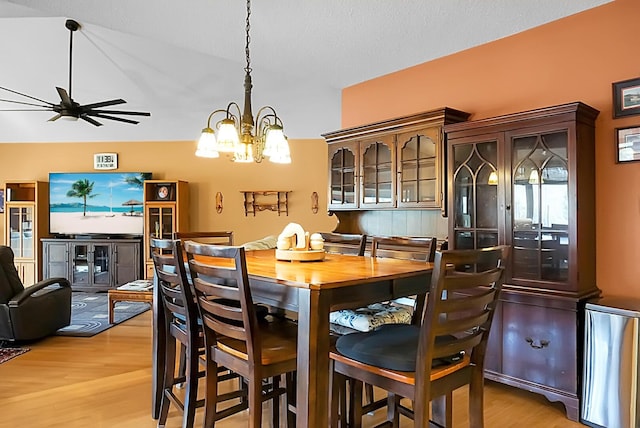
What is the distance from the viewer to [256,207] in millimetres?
6926

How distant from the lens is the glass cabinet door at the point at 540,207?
Answer: 2701mm

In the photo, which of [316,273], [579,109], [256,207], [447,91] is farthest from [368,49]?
[256,207]

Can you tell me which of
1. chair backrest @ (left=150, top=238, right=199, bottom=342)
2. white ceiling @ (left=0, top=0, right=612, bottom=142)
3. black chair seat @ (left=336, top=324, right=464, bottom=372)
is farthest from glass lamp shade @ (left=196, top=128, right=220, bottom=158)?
black chair seat @ (left=336, top=324, right=464, bottom=372)

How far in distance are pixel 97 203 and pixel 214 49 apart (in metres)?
4.48

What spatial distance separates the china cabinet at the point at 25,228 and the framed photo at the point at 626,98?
7.67m

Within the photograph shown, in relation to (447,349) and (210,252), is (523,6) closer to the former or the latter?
(447,349)

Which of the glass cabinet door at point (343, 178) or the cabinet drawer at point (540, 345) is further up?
the glass cabinet door at point (343, 178)

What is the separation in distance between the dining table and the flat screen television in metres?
5.64

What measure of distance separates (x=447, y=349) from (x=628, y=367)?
4.77 feet

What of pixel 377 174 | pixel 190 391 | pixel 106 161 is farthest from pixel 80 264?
pixel 190 391

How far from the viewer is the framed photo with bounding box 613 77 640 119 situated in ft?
8.75

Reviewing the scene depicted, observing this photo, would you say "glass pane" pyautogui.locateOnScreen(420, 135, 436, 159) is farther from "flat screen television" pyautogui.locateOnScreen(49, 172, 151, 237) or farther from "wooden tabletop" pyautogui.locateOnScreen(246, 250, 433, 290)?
"flat screen television" pyautogui.locateOnScreen(49, 172, 151, 237)

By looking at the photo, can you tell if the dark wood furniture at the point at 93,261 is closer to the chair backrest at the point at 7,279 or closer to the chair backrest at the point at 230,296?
the chair backrest at the point at 7,279

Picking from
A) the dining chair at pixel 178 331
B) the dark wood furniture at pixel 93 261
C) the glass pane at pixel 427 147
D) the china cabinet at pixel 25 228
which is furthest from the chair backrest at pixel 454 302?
the china cabinet at pixel 25 228
